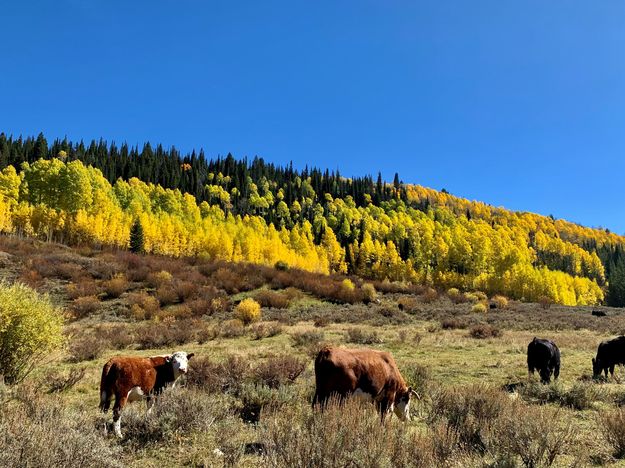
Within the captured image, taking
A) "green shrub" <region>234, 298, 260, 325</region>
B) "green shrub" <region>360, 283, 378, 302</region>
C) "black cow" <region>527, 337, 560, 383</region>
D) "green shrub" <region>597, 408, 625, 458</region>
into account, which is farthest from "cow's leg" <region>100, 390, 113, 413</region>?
"green shrub" <region>360, 283, 378, 302</region>

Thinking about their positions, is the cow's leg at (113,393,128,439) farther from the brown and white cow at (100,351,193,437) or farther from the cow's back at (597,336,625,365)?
the cow's back at (597,336,625,365)

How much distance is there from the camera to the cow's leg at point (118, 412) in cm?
594

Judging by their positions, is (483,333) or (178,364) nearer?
(178,364)

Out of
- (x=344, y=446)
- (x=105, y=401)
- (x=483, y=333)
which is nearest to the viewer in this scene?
(x=344, y=446)

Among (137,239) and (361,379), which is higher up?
(137,239)

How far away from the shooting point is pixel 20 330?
355 inches

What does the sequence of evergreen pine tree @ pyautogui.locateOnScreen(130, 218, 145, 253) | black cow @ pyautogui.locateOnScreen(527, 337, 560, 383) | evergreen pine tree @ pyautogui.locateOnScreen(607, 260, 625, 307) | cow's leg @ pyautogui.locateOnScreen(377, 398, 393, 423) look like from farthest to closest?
evergreen pine tree @ pyautogui.locateOnScreen(607, 260, 625, 307) < evergreen pine tree @ pyautogui.locateOnScreen(130, 218, 145, 253) < black cow @ pyautogui.locateOnScreen(527, 337, 560, 383) < cow's leg @ pyautogui.locateOnScreen(377, 398, 393, 423)

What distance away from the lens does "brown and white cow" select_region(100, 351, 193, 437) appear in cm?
659

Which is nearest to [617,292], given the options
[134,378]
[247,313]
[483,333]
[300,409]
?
[483,333]

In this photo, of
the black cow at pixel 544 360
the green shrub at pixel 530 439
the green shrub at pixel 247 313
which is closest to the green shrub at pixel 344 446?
the green shrub at pixel 530 439

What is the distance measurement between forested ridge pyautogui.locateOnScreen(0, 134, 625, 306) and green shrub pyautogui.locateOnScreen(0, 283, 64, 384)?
58.8 m

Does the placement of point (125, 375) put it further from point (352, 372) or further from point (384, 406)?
point (384, 406)

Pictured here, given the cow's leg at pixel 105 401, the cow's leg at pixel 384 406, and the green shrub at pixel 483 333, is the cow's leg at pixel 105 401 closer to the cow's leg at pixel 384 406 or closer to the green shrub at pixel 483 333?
the cow's leg at pixel 384 406

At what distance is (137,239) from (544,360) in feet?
207
